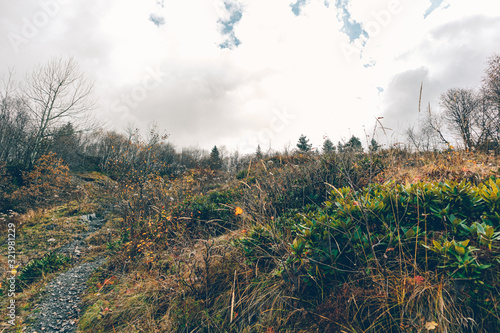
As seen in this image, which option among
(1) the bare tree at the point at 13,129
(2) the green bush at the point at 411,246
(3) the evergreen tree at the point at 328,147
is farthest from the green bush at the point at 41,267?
(1) the bare tree at the point at 13,129

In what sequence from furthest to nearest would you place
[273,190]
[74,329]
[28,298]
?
[273,190] → [28,298] → [74,329]

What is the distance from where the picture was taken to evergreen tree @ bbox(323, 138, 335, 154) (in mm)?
5524

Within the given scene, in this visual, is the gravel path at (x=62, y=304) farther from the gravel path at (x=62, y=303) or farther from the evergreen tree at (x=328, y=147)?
the evergreen tree at (x=328, y=147)

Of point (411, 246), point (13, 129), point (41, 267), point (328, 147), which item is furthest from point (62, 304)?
point (13, 129)

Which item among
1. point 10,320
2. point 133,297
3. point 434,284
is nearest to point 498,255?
point 434,284

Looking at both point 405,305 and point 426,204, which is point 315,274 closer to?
point 405,305

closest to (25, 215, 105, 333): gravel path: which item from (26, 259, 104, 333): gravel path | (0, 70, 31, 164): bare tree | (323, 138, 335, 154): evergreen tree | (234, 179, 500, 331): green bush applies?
(26, 259, 104, 333): gravel path

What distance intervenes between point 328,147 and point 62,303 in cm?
638

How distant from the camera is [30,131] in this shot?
1493cm

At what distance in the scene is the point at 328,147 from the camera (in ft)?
18.7

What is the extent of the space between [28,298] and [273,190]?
14.9ft

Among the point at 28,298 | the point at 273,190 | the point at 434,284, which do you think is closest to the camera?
the point at 434,284

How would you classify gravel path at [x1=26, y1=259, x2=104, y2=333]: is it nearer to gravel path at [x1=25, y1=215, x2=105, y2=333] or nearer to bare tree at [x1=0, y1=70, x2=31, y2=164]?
gravel path at [x1=25, y1=215, x2=105, y2=333]

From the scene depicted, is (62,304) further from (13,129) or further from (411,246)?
(13,129)
